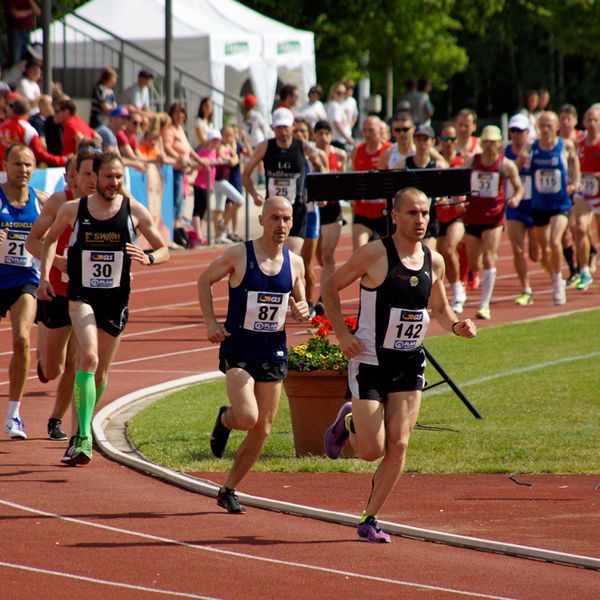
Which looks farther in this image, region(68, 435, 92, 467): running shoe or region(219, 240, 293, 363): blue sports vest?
region(68, 435, 92, 467): running shoe

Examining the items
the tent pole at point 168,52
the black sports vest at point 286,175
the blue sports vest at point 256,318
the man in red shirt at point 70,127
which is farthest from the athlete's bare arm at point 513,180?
the tent pole at point 168,52

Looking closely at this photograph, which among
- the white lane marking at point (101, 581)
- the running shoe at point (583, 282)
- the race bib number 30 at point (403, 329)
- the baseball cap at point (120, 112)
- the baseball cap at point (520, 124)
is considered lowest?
the white lane marking at point (101, 581)

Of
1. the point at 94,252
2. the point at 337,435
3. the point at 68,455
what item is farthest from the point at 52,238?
the point at 337,435

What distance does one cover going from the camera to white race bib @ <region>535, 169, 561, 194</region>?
62.3 feet

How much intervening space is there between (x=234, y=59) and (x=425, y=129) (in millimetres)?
18078

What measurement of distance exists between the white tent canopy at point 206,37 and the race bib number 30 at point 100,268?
23.5 metres

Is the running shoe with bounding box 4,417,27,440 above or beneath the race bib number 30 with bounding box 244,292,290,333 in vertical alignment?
beneath

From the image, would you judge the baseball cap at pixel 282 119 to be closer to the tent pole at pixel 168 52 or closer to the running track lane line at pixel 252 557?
the running track lane line at pixel 252 557

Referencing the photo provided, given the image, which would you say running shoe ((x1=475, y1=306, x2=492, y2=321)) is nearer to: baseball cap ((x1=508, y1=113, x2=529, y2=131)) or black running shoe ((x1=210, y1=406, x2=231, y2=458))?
baseball cap ((x1=508, y1=113, x2=529, y2=131))

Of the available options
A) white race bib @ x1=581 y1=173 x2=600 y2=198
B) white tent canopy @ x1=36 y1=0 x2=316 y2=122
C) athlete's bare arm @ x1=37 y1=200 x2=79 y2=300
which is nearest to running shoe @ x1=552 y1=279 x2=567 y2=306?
Result: white race bib @ x1=581 y1=173 x2=600 y2=198

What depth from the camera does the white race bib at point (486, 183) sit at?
17938mm

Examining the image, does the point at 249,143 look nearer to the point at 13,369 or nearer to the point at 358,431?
the point at 13,369

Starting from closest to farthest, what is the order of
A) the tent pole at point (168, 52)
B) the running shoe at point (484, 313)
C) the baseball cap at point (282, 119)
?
the baseball cap at point (282, 119)
the running shoe at point (484, 313)
the tent pole at point (168, 52)

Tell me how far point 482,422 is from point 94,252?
3.52 meters
